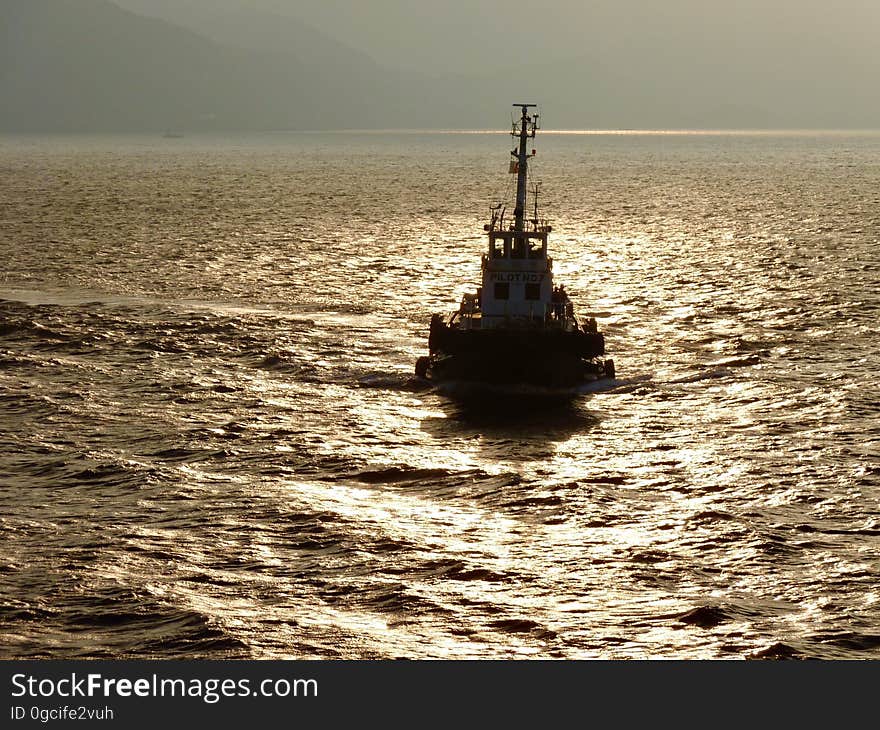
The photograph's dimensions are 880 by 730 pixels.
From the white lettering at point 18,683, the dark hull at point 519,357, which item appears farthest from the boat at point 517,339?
the white lettering at point 18,683

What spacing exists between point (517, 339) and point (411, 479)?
13.1 metres

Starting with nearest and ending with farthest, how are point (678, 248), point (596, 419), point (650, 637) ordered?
point (650, 637)
point (596, 419)
point (678, 248)

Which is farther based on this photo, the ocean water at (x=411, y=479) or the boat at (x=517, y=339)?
the boat at (x=517, y=339)

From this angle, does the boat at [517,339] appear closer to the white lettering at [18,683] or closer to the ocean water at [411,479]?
the ocean water at [411,479]

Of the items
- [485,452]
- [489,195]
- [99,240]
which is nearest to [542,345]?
[485,452]

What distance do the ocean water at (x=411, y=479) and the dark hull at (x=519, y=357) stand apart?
1685 mm

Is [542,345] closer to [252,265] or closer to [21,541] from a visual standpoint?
[21,541]

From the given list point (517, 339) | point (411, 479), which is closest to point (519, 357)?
point (517, 339)

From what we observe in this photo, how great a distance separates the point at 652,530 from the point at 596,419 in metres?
12.3

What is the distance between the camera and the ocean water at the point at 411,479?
2689 cm

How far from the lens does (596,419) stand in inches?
1763

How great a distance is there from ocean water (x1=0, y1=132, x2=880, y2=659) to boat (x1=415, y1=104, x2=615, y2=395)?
158cm

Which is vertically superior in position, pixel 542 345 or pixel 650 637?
pixel 542 345

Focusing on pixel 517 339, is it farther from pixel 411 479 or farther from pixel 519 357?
pixel 411 479
